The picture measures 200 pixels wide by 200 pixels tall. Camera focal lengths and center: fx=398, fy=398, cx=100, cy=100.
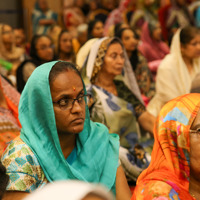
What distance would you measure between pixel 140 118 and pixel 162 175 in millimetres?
1486

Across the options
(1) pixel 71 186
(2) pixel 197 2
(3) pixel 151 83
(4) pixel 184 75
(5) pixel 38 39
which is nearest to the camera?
(1) pixel 71 186

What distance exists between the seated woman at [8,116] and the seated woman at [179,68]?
4.54ft

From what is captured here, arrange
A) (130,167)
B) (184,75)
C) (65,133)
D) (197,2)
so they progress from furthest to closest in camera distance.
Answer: (197,2) → (184,75) → (130,167) → (65,133)

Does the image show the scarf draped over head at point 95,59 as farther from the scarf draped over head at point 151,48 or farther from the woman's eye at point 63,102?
the scarf draped over head at point 151,48

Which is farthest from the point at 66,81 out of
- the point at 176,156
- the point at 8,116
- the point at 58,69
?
the point at 8,116

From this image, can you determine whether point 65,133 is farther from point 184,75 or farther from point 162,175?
point 184,75

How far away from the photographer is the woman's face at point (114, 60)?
2887mm

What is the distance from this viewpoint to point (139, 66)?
430 centimetres

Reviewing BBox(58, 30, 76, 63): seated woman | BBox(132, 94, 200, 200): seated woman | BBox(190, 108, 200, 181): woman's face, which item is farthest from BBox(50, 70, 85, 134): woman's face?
BBox(58, 30, 76, 63): seated woman

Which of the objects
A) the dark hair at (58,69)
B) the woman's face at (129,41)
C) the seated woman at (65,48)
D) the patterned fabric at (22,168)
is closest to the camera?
the patterned fabric at (22,168)

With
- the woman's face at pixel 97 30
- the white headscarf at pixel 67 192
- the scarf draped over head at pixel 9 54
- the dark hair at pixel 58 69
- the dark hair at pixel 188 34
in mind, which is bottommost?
the scarf draped over head at pixel 9 54

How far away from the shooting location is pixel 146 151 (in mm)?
2895

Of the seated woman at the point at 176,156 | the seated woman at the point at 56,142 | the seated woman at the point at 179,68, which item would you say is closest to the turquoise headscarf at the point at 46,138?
the seated woman at the point at 56,142

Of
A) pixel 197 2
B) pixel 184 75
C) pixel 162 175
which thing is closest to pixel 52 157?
pixel 162 175
